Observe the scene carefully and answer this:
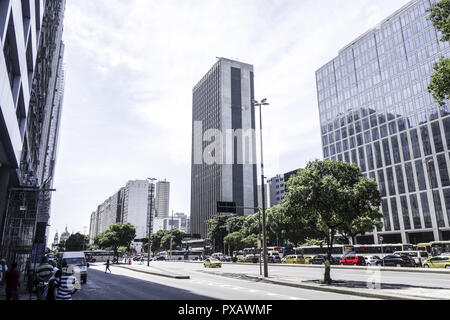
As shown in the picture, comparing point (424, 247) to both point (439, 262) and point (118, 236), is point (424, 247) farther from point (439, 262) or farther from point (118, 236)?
point (118, 236)

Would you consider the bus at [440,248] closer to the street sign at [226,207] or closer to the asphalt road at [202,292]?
the street sign at [226,207]

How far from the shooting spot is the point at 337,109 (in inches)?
3570

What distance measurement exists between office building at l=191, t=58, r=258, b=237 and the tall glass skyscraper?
47849 millimetres

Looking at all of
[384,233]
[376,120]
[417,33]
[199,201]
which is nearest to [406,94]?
[376,120]

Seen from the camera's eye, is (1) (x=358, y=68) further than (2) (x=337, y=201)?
Yes

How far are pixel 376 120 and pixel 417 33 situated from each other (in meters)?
20.8

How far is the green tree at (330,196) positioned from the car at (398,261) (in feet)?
64.9

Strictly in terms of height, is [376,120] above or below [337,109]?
below

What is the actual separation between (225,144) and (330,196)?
112346mm

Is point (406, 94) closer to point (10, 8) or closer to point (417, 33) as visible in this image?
point (417, 33)

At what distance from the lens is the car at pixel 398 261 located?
37.4 m

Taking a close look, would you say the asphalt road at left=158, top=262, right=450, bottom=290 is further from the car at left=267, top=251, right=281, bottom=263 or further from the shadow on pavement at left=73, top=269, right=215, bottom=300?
the car at left=267, top=251, right=281, bottom=263

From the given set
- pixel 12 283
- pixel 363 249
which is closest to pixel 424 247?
pixel 363 249

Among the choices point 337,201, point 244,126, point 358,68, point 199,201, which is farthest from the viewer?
point 199,201
